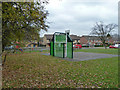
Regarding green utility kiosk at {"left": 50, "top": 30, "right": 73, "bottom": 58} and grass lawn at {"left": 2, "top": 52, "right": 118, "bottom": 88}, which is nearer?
grass lawn at {"left": 2, "top": 52, "right": 118, "bottom": 88}

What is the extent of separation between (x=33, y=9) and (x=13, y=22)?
50.8 inches

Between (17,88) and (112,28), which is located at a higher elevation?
(112,28)

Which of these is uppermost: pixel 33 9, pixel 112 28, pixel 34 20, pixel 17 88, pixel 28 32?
pixel 112 28

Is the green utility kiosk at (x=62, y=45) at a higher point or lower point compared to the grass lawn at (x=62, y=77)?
higher

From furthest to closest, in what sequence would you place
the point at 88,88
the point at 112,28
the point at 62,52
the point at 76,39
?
the point at 76,39 → the point at 112,28 → the point at 62,52 → the point at 88,88

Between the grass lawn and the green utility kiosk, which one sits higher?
the green utility kiosk

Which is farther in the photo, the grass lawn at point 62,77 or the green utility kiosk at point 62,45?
the green utility kiosk at point 62,45

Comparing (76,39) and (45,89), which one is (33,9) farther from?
(76,39)

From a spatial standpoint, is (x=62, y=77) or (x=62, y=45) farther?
(x=62, y=45)

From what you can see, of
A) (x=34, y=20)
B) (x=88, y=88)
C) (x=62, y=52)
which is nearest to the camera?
(x=88, y=88)

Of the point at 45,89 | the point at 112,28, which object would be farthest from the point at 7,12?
the point at 112,28

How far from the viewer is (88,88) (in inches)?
149

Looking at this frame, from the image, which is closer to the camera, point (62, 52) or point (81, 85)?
point (81, 85)

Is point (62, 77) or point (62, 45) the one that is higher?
point (62, 45)
